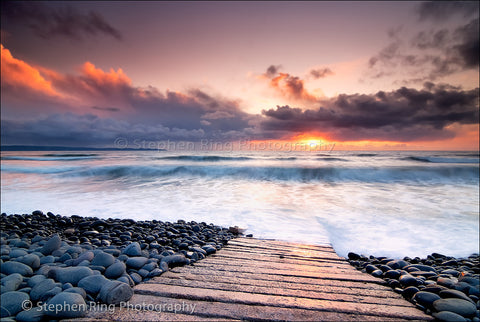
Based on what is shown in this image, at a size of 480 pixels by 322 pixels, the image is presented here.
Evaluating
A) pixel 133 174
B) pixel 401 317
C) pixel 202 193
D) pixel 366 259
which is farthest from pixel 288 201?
pixel 133 174

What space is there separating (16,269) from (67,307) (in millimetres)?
1395

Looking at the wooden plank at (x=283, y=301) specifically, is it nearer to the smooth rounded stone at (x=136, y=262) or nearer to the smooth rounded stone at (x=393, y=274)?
the smooth rounded stone at (x=136, y=262)

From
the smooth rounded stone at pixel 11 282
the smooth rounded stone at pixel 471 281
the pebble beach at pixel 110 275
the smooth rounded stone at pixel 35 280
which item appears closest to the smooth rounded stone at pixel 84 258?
the pebble beach at pixel 110 275

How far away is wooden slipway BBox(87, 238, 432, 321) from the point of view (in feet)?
4.91

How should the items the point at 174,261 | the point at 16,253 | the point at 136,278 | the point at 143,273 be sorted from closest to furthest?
the point at 136,278
the point at 143,273
the point at 174,261
the point at 16,253

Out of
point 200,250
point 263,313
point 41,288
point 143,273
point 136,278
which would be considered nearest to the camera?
point 263,313

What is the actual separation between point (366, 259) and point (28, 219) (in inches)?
280

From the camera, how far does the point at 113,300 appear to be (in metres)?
1.62

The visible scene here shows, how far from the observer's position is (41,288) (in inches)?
74.1

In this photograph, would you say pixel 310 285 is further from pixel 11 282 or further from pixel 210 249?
pixel 11 282

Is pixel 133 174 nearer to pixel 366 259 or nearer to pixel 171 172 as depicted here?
pixel 171 172

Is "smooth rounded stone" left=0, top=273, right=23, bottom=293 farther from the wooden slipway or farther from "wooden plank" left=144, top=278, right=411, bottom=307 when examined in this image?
"wooden plank" left=144, top=278, right=411, bottom=307

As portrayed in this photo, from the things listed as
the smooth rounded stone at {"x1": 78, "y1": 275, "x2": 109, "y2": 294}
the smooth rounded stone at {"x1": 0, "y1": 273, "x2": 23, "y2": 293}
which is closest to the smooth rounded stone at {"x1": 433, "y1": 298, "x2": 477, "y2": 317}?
the smooth rounded stone at {"x1": 78, "y1": 275, "x2": 109, "y2": 294}

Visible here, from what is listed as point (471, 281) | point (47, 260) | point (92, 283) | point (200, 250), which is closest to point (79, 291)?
point (92, 283)
